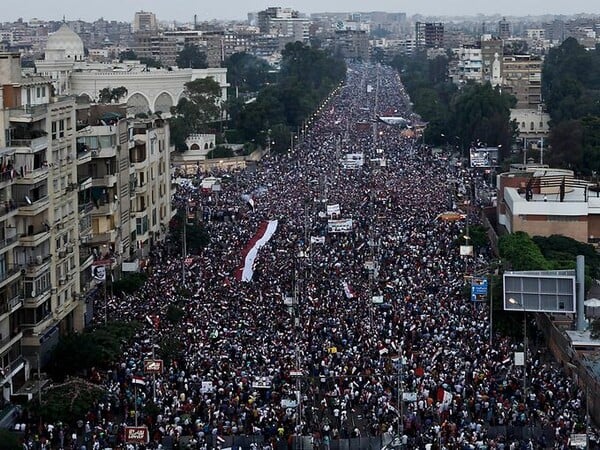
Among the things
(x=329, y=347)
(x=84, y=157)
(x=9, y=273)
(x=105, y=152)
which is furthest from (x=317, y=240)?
(x=9, y=273)

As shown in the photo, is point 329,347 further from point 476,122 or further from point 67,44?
A: point 67,44

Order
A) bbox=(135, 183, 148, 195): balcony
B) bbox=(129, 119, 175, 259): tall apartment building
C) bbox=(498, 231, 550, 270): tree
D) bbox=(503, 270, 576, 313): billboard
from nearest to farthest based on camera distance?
bbox=(503, 270, 576, 313): billboard, bbox=(498, 231, 550, 270): tree, bbox=(129, 119, 175, 259): tall apartment building, bbox=(135, 183, 148, 195): balcony

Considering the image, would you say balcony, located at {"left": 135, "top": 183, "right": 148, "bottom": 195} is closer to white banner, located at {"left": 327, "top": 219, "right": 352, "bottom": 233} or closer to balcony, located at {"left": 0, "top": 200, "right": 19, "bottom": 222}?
white banner, located at {"left": 327, "top": 219, "right": 352, "bottom": 233}

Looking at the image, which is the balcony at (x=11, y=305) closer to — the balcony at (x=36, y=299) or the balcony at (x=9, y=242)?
the balcony at (x=36, y=299)

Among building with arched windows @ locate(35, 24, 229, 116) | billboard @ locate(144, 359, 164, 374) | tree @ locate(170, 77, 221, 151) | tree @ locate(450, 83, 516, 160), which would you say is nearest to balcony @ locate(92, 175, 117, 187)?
billboard @ locate(144, 359, 164, 374)

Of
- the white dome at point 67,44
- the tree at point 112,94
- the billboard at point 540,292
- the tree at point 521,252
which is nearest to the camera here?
the billboard at point 540,292

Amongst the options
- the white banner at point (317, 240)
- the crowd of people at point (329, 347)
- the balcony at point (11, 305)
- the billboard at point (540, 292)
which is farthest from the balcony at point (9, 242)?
the white banner at point (317, 240)

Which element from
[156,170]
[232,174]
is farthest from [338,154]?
[156,170]

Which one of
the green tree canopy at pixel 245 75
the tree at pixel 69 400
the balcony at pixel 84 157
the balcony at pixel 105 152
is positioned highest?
the balcony at pixel 84 157
